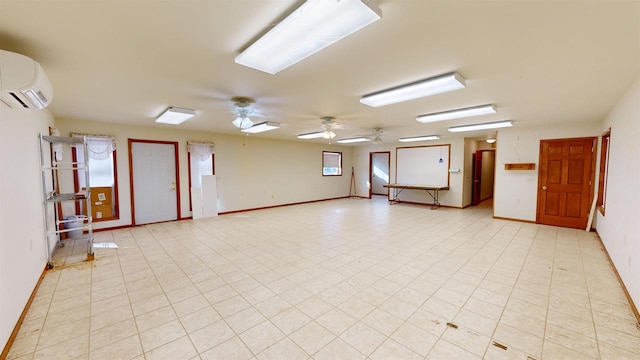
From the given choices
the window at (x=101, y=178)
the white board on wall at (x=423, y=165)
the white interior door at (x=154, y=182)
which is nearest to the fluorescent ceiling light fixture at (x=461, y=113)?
the white board on wall at (x=423, y=165)

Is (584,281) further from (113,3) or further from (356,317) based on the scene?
(113,3)

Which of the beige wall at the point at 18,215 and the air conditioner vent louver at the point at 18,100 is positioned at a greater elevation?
the air conditioner vent louver at the point at 18,100

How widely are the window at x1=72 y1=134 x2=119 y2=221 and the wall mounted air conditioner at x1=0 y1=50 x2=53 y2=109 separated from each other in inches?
147

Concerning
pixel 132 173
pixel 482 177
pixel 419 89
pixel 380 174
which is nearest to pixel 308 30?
pixel 419 89

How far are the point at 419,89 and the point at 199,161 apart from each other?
5786mm

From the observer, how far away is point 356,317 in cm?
226

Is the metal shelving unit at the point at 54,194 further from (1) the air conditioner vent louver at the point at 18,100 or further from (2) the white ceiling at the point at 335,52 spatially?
(1) the air conditioner vent louver at the point at 18,100

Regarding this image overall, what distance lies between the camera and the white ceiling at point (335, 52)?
1.54m

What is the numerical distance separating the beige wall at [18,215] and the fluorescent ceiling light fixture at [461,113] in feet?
17.6

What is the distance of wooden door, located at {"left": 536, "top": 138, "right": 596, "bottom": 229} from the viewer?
5250 mm

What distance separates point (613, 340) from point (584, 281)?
1.28 metres

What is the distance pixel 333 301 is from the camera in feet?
8.30

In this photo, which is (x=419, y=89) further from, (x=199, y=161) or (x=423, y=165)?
(x=423, y=165)

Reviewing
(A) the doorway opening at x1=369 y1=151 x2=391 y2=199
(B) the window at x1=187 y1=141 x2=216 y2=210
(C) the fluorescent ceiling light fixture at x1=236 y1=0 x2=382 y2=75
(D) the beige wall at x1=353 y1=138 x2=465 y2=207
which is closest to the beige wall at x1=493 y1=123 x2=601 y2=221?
(D) the beige wall at x1=353 y1=138 x2=465 y2=207
